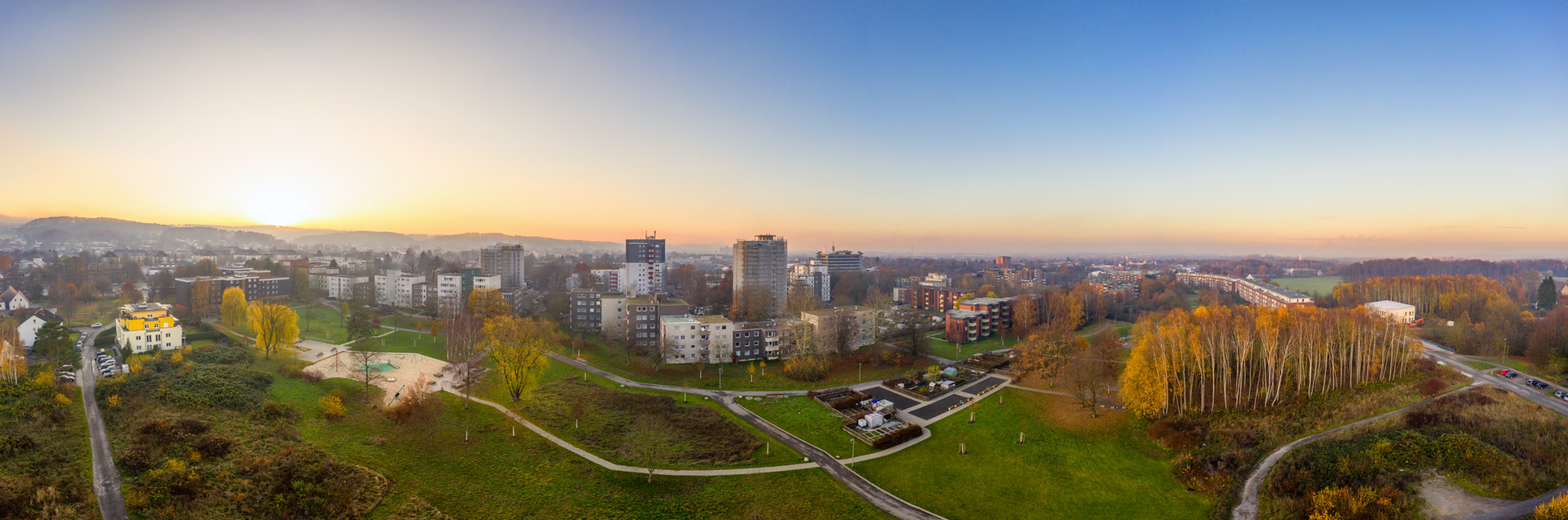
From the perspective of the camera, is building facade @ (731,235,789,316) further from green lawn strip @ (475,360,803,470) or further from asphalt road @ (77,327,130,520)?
asphalt road @ (77,327,130,520)

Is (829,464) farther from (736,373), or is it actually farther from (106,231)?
(106,231)

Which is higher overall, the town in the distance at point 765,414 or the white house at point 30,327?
the white house at point 30,327

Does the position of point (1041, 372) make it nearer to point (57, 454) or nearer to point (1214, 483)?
point (1214, 483)

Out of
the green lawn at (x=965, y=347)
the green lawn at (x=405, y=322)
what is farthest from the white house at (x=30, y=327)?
the green lawn at (x=965, y=347)

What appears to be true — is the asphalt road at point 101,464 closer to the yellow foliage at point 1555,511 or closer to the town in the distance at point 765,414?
the town in the distance at point 765,414

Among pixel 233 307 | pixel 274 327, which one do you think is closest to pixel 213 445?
pixel 274 327
